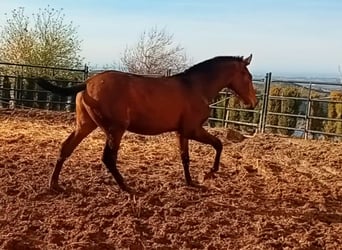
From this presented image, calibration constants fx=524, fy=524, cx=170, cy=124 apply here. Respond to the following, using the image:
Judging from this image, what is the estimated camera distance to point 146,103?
5.24 m

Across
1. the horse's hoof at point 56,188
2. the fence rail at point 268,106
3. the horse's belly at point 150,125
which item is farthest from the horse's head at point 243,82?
the fence rail at point 268,106

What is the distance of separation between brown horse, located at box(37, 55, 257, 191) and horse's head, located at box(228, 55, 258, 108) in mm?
11

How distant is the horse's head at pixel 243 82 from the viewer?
589 centimetres

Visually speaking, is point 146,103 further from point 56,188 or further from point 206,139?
point 56,188

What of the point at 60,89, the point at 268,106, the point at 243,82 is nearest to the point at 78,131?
the point at 60,89

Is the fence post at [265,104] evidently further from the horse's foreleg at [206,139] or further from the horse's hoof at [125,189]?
the horse's hoof at [125,189]

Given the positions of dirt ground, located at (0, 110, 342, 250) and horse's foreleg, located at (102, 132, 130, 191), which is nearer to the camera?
dirt ground, located at (0, 110, 342, 250)

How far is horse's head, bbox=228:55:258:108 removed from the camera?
5887 mm

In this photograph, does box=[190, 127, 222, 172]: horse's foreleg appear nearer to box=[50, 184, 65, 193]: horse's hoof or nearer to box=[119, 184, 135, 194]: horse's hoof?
box=[119, 184, 135, 194]: horse's hoof

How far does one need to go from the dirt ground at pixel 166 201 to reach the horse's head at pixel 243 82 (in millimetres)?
940

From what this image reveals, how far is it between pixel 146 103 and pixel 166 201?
1063 millimetres

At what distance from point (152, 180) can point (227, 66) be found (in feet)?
4.94

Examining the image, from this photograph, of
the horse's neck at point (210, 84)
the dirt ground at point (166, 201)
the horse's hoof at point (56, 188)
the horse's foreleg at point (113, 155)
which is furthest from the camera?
the horse's neck at point (210, 84)

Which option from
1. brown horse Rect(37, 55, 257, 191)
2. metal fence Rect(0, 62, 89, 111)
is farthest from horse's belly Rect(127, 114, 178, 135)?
metal fence Rect(0, 62, 89, 111)
